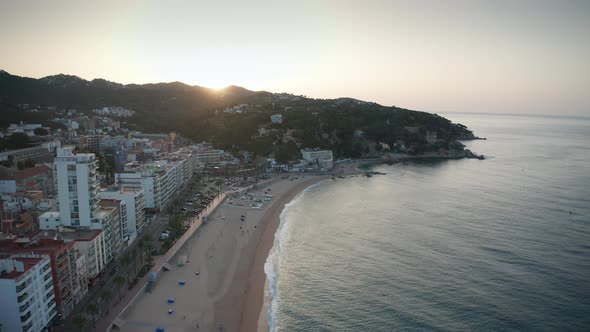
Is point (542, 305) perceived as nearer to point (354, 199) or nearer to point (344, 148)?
point (354, 199)

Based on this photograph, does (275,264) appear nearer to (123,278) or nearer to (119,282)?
(123,278)

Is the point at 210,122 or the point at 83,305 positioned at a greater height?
the point at 210,122

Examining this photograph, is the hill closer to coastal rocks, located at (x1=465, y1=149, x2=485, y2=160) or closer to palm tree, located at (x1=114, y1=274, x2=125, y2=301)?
coastal rocks, located at (x1=465, y1=149, x2=485, y2=160)

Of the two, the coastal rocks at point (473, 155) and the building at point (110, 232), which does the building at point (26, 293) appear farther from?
the coastal rocks at point (473, 155)

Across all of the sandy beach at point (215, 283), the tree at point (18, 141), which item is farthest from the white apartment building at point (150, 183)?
the tree at point (18, 141)

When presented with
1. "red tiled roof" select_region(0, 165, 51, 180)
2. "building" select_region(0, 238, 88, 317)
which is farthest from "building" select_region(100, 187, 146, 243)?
"red tiled roof" select_region(0, 165, 51, 180)

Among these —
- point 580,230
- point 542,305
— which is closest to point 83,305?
point 542,305
